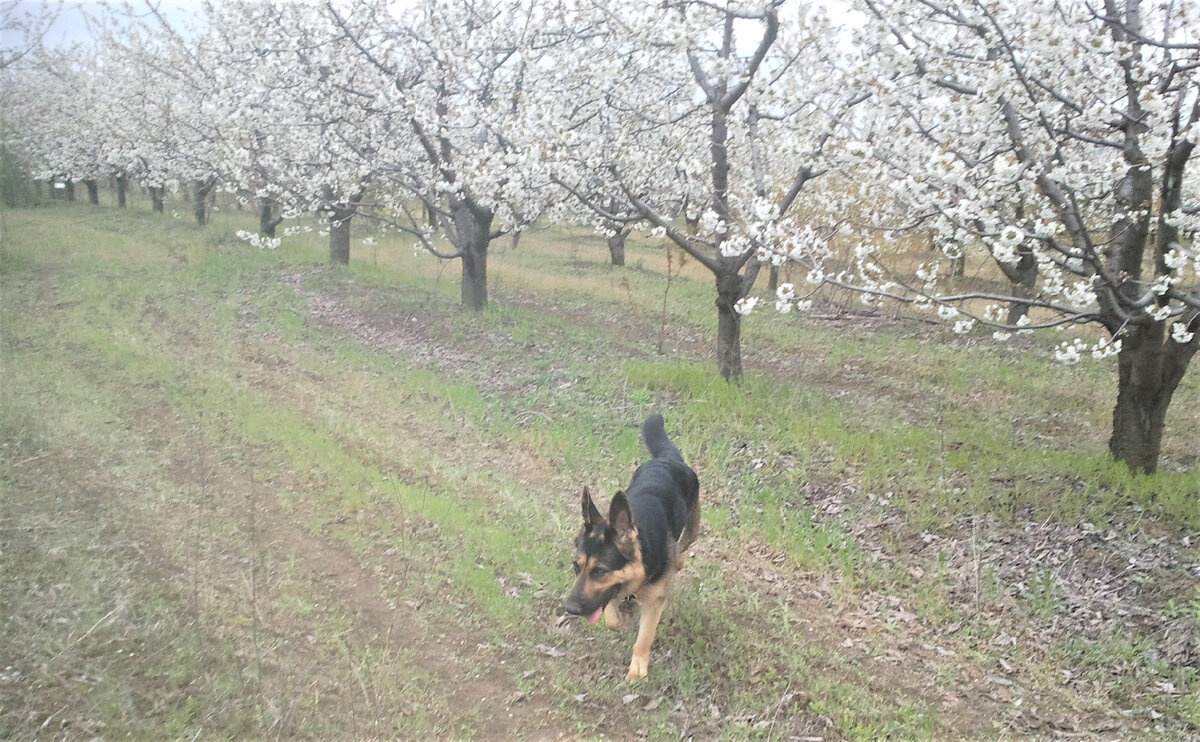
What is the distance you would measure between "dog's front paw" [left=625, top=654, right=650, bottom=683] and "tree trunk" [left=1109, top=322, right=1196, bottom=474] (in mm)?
5851

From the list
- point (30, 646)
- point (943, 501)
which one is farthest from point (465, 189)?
point (30, 646)

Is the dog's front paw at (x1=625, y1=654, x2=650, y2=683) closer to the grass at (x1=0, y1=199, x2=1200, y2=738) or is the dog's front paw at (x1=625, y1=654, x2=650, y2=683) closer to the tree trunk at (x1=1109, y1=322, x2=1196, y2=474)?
the grass at (x1=0, y1=199, x2=1200, y2=738)

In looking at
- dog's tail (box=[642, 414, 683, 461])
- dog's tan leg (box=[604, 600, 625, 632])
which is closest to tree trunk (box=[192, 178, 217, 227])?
dog's tail (box=[642, 414, 683, 461])

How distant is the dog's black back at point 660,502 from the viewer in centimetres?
532

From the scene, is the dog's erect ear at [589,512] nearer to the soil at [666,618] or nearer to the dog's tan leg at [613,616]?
the dog's tan leg at [613,616]

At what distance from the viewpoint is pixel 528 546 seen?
7207 millimetres

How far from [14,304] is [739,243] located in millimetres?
13968

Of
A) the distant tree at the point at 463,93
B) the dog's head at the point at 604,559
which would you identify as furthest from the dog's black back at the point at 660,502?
the distant tree at the point at 463,93

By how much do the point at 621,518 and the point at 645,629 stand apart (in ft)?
3.08

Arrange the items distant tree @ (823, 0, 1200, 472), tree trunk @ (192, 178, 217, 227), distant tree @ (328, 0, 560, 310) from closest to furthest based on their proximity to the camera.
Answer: distant tree @ (823, 0, 1200, 472), distant tree @ (328, 0, 560, 310), tree trunk @ (192, 178, 217, 227)

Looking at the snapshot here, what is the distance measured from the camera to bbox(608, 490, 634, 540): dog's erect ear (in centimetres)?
485

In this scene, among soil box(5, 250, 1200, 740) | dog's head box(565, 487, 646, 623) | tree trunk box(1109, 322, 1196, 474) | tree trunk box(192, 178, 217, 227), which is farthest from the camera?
tree trunk box(192, 178, 217, 227)

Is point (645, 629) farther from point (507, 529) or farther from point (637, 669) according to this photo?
point (507, 529)

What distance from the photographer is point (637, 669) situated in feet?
17.2
